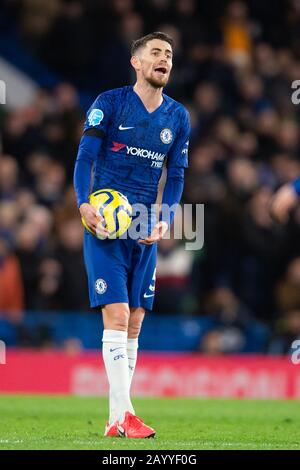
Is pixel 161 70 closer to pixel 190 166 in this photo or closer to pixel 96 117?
pixel 96 117

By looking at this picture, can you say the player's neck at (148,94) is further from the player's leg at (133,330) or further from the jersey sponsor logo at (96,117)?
the player's leg at (133,330)

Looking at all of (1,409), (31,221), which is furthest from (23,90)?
(1,409)

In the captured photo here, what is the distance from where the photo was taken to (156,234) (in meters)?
8.48

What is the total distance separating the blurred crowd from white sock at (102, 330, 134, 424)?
19.6 feet

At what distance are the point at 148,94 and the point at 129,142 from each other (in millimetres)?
363

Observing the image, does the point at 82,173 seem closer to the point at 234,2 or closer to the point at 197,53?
the point at 197,53

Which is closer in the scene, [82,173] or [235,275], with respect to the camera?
[82,173]

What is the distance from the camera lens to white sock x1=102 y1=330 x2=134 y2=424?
8219 mm

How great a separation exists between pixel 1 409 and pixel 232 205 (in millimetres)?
5494

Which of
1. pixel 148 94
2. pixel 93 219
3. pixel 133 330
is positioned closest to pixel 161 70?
pixel 148 94

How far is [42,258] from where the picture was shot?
14359mm

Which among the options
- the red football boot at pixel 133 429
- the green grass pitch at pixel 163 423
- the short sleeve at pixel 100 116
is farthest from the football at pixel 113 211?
the green grass pitch at pixel 163 423

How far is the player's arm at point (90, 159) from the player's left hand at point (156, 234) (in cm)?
31
